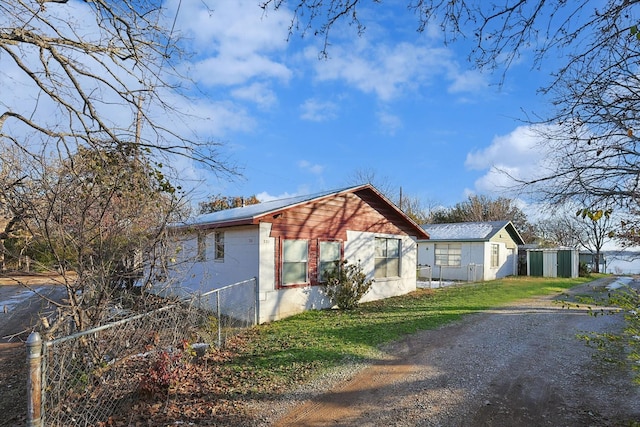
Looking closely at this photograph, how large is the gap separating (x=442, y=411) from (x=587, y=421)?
1.59m

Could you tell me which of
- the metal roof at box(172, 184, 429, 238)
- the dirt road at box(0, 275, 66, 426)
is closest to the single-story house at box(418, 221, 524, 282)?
the metal roof at box(172, 184, 429, 238)

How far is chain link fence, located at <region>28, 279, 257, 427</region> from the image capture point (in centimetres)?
329

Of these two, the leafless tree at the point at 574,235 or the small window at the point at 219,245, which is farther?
the leafless tree at the point at 574,235

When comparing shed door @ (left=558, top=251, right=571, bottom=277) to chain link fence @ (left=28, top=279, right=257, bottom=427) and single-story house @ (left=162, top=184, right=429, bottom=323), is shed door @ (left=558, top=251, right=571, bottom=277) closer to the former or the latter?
single-story house @ (left=162, top=184, right=429, bottom=323)

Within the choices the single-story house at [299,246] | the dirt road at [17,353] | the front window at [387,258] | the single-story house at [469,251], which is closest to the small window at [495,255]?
the single-story house at [469,251]

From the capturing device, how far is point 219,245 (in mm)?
11758

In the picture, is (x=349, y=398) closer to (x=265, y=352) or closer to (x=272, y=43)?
(x=265, y=352)

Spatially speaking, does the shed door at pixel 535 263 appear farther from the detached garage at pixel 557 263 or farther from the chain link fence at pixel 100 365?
the chain link fence at pixel 100 365

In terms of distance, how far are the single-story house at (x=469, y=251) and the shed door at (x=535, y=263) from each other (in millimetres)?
1445

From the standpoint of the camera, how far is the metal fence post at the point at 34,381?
9.25 feet

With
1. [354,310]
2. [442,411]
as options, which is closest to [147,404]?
[442,411]

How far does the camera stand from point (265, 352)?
6.84 m

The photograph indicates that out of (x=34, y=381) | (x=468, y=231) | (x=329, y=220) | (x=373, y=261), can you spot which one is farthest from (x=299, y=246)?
(x=468, y=231)

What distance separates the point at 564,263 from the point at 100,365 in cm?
2819
